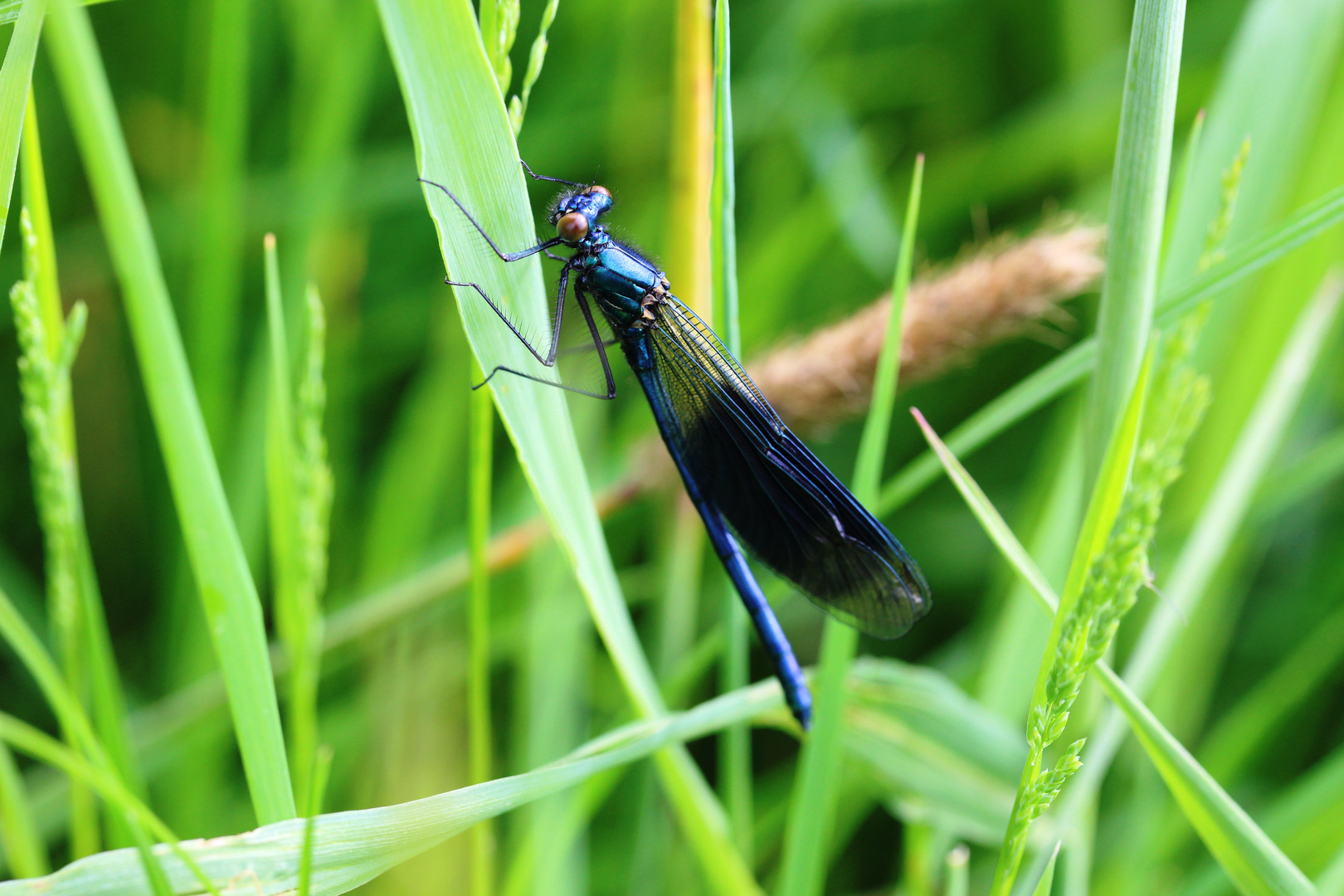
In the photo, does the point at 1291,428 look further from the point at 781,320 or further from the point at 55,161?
the point at 55,161

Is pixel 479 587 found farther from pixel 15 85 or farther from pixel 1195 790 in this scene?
pixel 1195 790

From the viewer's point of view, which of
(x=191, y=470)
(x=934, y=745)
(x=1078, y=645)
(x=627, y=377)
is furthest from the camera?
(x=627, y=377)

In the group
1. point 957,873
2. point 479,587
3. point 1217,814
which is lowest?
point 1217,814

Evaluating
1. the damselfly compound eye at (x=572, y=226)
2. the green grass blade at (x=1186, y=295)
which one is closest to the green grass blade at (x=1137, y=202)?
the green grass blade at (x=1186, y=295)

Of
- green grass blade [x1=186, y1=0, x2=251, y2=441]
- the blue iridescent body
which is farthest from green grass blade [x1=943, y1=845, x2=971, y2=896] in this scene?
green grass blade [x1=186, y1=0, x2=251, y2=441]

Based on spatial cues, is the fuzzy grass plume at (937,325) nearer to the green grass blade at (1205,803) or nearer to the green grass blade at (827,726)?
the green grass blade at (827,726)

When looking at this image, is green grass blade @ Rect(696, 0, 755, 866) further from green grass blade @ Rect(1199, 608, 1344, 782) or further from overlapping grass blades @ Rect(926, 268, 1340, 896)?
green grass blade @ Rect(1199, 608, 1344, 782)

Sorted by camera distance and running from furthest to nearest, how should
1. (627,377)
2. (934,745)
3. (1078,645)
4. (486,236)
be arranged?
(627,377), (934,745), (486,236), (1078,645)

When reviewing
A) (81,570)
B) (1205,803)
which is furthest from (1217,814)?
(81,570)
